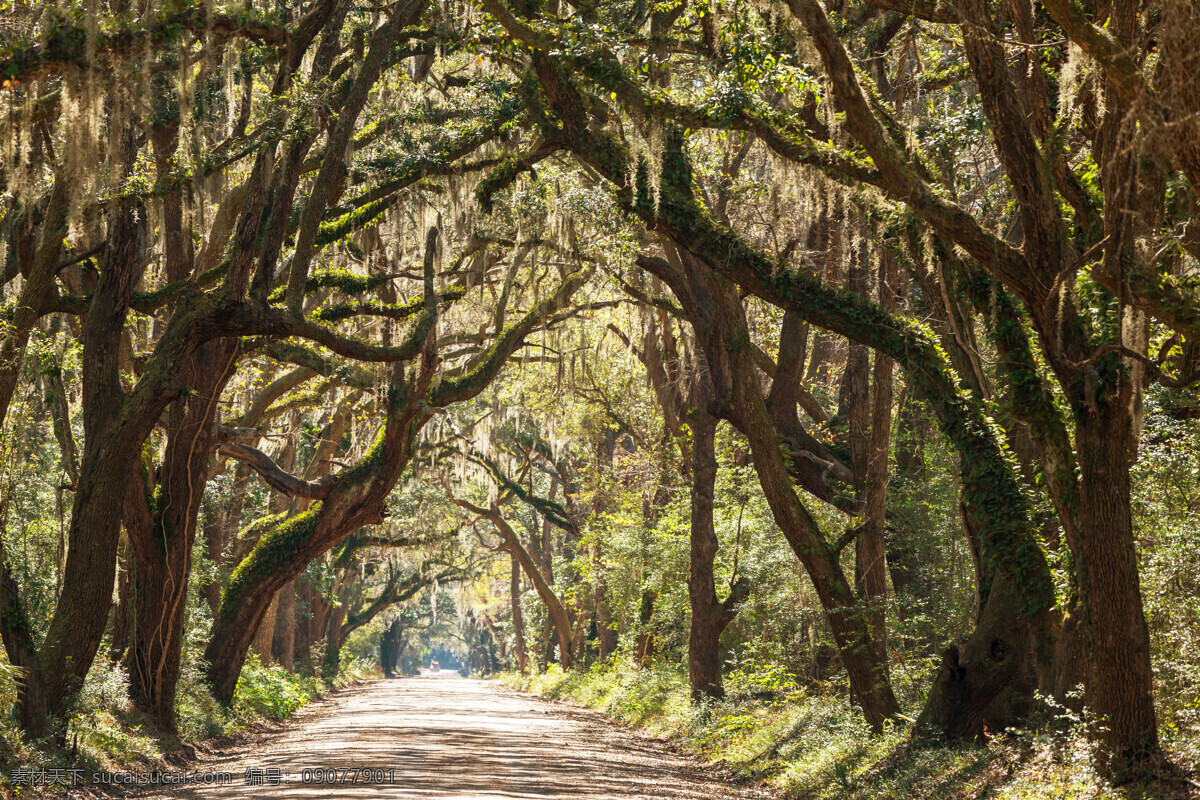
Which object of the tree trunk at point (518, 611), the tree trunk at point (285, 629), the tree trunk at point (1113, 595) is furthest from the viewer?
the tree trunk at point (518, 611)

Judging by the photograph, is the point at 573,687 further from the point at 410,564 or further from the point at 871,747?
the point at 410,564

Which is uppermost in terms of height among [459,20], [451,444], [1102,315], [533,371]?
[459,20]

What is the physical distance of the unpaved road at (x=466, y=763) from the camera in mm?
7719

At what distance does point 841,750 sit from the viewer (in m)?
9.25

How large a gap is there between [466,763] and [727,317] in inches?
205

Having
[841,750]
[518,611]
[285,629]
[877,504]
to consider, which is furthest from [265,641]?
[518,611]

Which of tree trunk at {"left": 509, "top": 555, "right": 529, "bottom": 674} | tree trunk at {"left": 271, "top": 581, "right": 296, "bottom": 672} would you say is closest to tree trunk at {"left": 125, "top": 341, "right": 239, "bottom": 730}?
tree trunk at {"left": 271, "top": 581, "right": 296, "bottom": 672}

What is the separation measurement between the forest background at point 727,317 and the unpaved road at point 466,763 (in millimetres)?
945

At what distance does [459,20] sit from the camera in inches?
486

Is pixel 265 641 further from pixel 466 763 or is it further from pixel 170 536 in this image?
pixel 466 763

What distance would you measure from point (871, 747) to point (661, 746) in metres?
5.32

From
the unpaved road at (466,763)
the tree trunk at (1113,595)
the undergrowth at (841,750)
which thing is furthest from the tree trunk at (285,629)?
the tree trunk at (1113,595)

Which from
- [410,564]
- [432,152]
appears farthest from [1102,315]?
[410,564]

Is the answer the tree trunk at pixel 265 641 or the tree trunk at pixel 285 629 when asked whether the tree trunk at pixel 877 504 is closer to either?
the tree trunk at pixel 265 641
